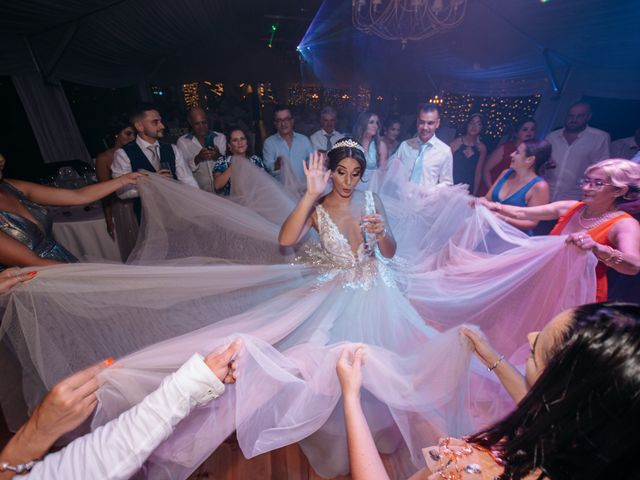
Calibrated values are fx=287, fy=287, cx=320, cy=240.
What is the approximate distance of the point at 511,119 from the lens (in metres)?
7.50

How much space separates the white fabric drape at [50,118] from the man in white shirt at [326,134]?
5.35 meters

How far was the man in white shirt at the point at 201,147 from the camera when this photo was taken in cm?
358

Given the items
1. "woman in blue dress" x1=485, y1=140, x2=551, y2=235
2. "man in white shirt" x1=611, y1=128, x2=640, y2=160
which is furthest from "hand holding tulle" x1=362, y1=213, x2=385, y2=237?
"man in white shirt" x1=611, y1=128, x2=640, y2=160

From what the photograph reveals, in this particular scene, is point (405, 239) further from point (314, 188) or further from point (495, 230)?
point (314, 188)

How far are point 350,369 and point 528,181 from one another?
277cm

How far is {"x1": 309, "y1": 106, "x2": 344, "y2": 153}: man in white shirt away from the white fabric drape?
5.35 metres

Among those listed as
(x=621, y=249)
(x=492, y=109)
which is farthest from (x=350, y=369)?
(x=492, y=109)

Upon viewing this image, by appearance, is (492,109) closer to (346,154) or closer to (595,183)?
(595,183)

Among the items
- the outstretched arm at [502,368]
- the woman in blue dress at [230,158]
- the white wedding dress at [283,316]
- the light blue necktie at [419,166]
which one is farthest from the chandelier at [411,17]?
the outstretched arm at [502,368]

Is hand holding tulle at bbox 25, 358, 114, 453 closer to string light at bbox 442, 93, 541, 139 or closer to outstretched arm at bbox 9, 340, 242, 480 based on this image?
outstretched arm at bbox 9, 340, 242, 480

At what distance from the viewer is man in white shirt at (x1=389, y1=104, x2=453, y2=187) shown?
3629mm

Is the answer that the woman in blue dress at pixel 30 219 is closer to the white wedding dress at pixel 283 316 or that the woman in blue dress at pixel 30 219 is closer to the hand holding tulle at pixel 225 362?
the white wedding dress at pixel 283 316

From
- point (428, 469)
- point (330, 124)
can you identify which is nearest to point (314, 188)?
point (428, 469)

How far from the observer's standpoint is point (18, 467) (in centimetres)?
82
